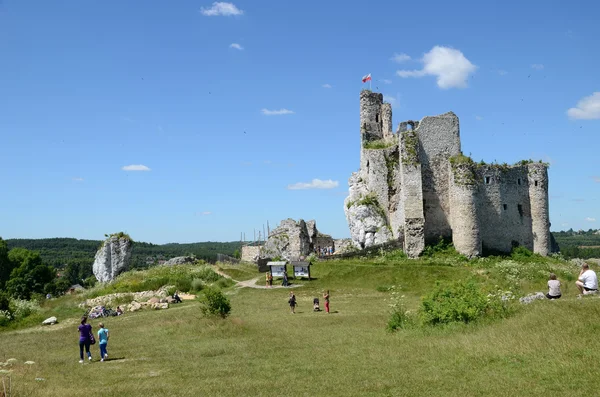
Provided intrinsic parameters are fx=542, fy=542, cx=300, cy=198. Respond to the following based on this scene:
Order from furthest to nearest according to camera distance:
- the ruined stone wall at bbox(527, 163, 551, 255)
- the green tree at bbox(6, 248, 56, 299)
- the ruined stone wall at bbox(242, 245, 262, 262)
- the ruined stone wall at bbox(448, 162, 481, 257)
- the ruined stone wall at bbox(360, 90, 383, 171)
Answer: the green tree at bbox(6, 248, 56, 299) → the ruined stone wall at bbox(242, 245, 262, 262) → the ruined stone wall at bbox(360, 90, 383, 171) → the ruined stone wall at bbox(527, 163, 551, 255) → the ruined stone wall at bbox(448, 162, 481, 257)

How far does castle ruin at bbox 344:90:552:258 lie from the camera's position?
132 ft

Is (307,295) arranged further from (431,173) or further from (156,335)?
(431,173)

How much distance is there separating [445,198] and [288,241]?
54.9 ft

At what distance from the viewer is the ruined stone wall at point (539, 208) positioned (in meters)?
42.2

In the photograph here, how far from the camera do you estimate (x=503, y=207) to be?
41969mm

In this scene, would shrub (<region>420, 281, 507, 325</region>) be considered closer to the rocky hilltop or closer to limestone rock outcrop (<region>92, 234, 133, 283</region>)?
the rocky hilltop

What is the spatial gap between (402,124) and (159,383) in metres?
35.4

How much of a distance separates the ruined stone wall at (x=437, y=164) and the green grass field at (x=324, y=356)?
18540 millimetres

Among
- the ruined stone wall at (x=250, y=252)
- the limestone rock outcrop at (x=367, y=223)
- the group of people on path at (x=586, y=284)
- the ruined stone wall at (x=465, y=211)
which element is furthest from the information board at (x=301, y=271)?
the ruined stone wall at (x=250, y=252)

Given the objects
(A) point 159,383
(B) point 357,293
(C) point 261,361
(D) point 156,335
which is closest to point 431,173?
(B) point 357,293

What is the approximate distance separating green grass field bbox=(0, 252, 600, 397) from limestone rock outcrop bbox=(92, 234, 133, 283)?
27133 millimetres

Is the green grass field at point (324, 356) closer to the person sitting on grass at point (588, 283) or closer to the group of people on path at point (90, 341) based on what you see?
the group of people on path at point (90, 341)

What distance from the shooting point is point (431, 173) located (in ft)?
140

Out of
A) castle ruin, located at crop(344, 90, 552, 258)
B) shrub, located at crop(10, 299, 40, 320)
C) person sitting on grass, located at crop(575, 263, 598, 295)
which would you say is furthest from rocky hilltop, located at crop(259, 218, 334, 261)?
person sitting on grass, located at crop(575, 263, 598, 295)
